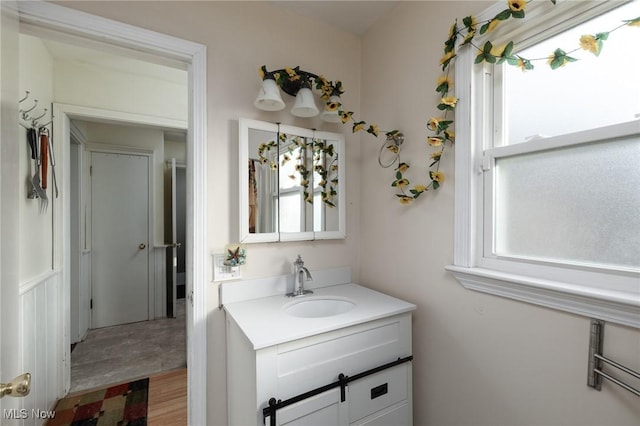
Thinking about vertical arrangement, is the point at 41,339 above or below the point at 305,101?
below

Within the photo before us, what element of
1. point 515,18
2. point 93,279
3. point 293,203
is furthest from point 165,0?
point 93,279

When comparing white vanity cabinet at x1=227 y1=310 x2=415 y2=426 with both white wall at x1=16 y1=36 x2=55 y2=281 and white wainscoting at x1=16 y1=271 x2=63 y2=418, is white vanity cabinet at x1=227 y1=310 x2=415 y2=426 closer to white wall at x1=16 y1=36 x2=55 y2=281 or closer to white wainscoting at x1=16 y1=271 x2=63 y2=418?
white wainscoting at x1=16 y1=271 x2=63 y2=418

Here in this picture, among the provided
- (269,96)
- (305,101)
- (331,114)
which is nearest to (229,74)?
(269,96)

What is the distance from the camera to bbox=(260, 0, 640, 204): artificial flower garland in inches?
36.6

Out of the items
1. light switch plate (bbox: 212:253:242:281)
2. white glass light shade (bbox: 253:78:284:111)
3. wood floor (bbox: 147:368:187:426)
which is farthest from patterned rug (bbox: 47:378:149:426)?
white glass light shade (bbox: 253:78:284:111)

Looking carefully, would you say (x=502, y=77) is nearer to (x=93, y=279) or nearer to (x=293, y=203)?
(x=293, y=203)

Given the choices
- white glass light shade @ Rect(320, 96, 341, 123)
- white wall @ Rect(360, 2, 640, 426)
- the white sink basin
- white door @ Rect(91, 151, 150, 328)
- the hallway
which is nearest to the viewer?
white wall @ Rect(360, 2, 640, 426)

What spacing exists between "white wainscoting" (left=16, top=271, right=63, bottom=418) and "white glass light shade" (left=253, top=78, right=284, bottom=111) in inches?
60.9

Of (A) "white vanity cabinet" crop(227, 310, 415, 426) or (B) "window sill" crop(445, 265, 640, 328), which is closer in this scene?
(B) "window sill" crop(445, 265, 640, 328)

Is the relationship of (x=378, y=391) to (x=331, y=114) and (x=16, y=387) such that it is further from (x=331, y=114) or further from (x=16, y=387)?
(x=331, y=114)

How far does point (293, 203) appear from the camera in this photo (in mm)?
1592

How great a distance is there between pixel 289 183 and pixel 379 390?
1076 mm

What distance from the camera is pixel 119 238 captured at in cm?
Result: 313

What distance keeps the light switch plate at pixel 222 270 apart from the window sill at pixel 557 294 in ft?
3.32
